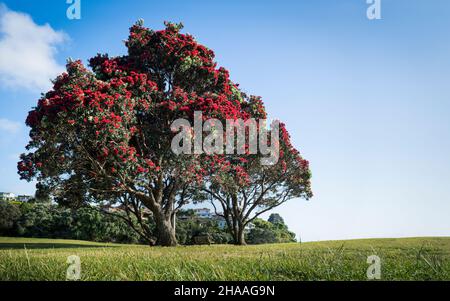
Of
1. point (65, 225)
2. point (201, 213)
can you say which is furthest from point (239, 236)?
point (201, 213)

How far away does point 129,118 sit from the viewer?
1717 centimetres

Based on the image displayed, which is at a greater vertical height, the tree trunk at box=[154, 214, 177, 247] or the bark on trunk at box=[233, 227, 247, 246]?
the tree trunk at box=[154, 214, 177, 247]

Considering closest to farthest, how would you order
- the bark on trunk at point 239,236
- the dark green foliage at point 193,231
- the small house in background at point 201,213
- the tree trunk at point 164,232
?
1. the tree trunk at point 164,232
2. the bark on trunk at point 239,236
3. the dark green foliage at point 193,231
4. the small house in background at point 201,213

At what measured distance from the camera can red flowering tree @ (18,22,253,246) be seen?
15711 mm

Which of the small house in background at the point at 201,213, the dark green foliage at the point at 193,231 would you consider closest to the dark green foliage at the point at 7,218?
the dark green foliage at the point at 193,231

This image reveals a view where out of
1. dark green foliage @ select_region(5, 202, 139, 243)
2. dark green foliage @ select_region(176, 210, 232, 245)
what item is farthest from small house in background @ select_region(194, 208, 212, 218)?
dark green foliage @ select_region(5, 202, 139, 243)

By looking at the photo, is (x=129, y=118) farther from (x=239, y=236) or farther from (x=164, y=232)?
(x=239, y=236)

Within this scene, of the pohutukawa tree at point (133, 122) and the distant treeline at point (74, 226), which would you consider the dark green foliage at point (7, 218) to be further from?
the pohutukawa tree at point (133, 122)

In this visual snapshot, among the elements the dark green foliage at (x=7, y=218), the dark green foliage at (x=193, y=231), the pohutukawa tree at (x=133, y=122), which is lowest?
the dark green foliage at (x=193, y=231)

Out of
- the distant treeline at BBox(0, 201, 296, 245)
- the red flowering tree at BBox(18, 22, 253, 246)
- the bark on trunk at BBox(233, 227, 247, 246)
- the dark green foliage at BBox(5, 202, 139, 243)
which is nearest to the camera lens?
the red flowering tree at BBox(18, 22, 253, 246)

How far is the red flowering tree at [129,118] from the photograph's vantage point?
51.5 feet

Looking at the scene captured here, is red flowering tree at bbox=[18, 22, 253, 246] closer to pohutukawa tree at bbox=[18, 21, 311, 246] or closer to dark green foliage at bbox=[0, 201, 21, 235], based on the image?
pohutukawa tree at bbox=[18, 21, 311, 246]

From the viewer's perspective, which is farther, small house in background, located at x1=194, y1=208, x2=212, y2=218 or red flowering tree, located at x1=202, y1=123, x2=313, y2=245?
small house in background, located at x1=194, y1=208, x2=212, y2=218
